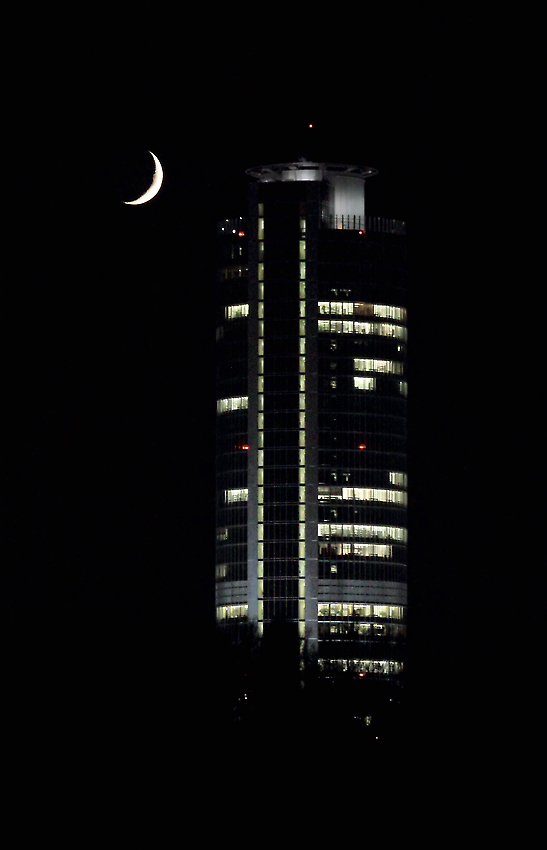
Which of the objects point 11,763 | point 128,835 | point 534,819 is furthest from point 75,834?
point 534,819

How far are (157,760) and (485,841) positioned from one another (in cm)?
2968

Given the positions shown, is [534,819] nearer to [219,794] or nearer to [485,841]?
[485,841]

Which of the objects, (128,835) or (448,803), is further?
(448,803)

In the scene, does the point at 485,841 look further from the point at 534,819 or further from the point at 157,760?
the point at 157,760

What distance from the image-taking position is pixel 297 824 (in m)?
181

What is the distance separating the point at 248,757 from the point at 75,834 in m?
30.8

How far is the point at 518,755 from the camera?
19762 centimetres

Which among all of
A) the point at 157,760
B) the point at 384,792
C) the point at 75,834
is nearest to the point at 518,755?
the point at 384,792

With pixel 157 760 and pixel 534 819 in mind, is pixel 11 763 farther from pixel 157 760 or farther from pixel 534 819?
pixel 534 819

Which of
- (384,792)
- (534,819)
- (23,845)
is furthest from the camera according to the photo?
(384,792)

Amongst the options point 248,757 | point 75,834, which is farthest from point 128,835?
point 248,757

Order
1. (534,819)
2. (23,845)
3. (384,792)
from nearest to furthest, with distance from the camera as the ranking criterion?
(23,845) < (534,819) < (384,792)

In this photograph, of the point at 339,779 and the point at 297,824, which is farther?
the point at 339,779

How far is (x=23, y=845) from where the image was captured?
16550 centimetres
